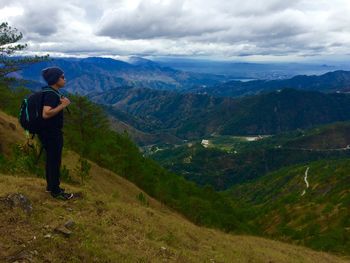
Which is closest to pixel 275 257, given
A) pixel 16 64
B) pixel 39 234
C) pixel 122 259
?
pixel 122 259

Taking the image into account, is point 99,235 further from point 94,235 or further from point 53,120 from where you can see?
point 53,120

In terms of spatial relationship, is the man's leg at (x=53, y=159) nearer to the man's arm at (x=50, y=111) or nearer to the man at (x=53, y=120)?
the man at (x=53, y=120)

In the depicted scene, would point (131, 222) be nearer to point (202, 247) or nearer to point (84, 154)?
point (202, 247)

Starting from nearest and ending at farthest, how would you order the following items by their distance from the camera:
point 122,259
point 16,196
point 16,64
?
1. point 122,259
2. point 16,196
3. point 16,64

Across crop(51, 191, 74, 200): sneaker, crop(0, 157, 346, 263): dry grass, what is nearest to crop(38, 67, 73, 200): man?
crop(51, 191, 74, 200): sneaker

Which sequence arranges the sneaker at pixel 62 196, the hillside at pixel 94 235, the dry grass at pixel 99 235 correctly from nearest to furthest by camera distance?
the hillside at pixel 94 235 < the dry grass at pixel 99 235 < the sneaker at pixel 62 196

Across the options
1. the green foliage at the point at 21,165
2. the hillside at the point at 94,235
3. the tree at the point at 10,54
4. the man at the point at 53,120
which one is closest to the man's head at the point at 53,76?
the man at the point at 53,120
